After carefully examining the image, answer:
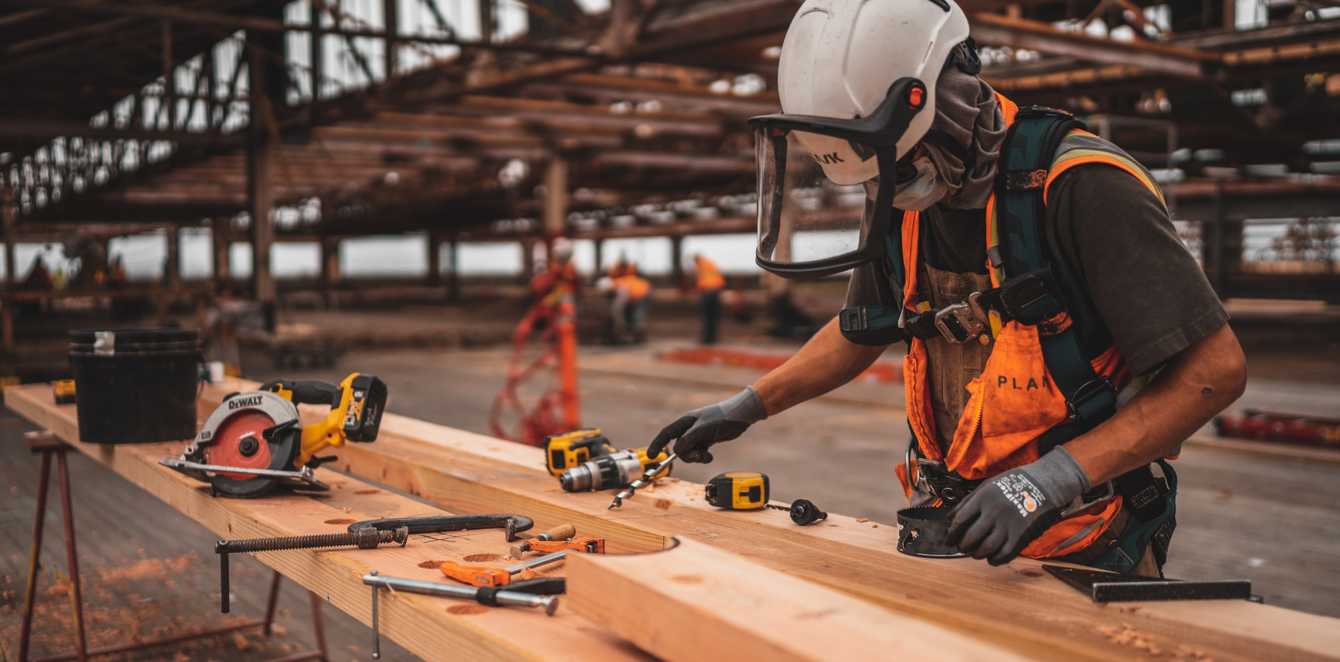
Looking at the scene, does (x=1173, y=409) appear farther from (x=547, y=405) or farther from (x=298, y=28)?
(x=298, y=28)

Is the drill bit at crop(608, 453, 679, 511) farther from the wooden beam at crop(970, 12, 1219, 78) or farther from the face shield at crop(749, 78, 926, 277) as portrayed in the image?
the wooden beam at crop(970, 12, 1219, 78)

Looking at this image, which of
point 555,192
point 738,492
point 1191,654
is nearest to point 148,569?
point 738,492

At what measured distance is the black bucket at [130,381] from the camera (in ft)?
10.9

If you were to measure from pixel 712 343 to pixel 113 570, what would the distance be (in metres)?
13.3

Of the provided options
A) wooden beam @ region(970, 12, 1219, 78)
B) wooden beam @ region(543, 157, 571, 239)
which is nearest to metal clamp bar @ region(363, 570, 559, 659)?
wooden beam @ region(970, 12, 1219, 78)

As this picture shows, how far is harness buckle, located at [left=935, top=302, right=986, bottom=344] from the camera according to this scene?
204cm

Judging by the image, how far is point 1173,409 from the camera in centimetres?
175

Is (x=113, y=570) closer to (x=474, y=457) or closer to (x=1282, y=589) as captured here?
(x=474, y=457)

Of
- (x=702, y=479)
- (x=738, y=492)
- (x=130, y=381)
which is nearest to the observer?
(x=738, y=492)

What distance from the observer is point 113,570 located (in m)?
5.21

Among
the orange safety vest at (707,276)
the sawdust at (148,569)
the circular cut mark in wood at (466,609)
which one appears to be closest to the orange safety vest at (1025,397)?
the circular cut mark in wood at (466,609)

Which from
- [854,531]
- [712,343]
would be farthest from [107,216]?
[854,531]

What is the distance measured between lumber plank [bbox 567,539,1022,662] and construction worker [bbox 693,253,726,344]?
1615 centimetres

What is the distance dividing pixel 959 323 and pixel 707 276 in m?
15.7
